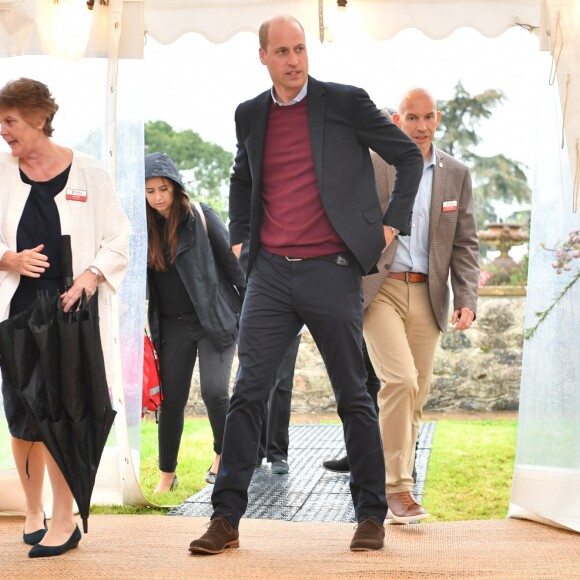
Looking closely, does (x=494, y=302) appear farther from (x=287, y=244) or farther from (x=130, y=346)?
(x=287, y=244)

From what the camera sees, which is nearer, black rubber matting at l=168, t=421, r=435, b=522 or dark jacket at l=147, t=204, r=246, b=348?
black rubber matting at l=168, t=421, r=435, b=522

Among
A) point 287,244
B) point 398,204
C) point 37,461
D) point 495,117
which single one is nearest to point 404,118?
point 398,204

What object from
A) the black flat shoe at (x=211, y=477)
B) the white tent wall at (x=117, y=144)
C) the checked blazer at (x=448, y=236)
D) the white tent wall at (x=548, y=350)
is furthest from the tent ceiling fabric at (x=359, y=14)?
the black flat shoe at (x=211, y=477)

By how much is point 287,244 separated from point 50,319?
0.91 m

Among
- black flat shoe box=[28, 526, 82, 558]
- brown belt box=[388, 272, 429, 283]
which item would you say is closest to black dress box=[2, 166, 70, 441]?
black flat shoe box=[28, 526, 82, 558]

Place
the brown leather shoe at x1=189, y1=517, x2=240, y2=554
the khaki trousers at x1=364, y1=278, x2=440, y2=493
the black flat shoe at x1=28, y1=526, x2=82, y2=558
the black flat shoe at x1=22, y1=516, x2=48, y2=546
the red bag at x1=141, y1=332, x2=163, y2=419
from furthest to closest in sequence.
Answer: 1. the red bag at x1=141, y1=332, x2=163, y2=419
2. the khaki trousers at x1=364, y1=278, x2=440, y2=493
3. the black flat shoe at x1=22, y1=516, x2=48, y2=546
4. the black flat shoe at x1=28, y1=526, x2=82, y2=558
5. the brown leather shoe at x1=189, y1=517, x2=240, y2=554

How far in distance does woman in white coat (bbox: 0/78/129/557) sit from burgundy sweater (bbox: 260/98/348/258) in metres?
0.65

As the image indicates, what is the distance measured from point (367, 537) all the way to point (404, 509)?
0.78m

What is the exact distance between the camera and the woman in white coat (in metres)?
4.17

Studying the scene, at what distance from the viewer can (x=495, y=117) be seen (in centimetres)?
2177

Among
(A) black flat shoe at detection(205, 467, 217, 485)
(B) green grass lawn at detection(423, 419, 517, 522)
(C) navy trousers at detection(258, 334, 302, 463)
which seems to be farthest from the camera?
(C) navy trousers at detection(258, 334, 302, 463)

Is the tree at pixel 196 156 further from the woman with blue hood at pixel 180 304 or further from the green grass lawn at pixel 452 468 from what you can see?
the woman with blue hood at pixel 180 304

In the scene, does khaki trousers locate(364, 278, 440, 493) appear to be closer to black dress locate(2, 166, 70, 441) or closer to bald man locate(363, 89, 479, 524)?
bald man locate(363, 89, 479, 524)

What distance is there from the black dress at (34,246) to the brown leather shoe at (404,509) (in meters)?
1.58
